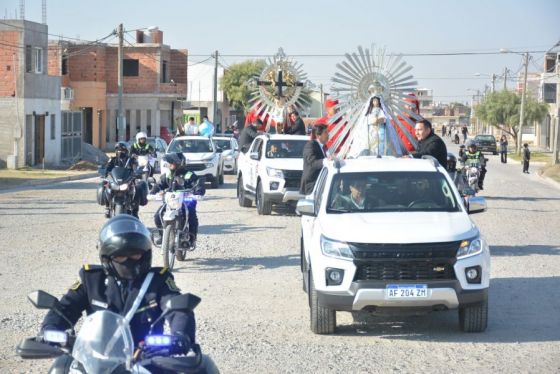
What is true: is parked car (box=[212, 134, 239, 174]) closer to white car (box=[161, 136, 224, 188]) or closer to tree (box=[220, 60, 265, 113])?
white car (box=[161, 136, 224, 188])

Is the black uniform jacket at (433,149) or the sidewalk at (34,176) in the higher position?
the black uniform jacket at (433,149)

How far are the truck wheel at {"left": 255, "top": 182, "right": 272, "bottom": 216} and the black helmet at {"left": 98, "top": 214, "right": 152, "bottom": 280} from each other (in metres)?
16.7

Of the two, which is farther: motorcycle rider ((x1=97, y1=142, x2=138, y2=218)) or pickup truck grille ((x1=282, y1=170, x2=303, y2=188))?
pickup truck grille ((x1=282, y1=170, x2=303, y2=188))

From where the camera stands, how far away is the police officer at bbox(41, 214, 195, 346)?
5.13 metres

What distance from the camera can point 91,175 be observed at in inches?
1581

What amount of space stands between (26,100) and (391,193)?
1392 inches

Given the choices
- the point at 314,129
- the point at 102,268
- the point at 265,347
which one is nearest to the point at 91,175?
the point at 314,129

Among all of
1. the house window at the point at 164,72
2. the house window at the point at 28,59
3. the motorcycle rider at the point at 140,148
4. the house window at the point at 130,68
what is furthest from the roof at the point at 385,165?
the house window at the point at 164,72

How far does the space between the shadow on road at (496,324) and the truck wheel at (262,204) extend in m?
10.2

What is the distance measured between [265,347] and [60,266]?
5.76m

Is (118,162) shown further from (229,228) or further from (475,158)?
(475,158)

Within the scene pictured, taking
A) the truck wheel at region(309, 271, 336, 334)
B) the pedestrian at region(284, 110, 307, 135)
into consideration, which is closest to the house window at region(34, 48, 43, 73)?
the pedestrian at region(284, 110, 307, 135)

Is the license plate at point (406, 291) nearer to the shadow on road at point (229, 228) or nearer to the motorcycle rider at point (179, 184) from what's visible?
the motorcycle rider at point (179, 184)

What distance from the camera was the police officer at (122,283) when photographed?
513 cm
